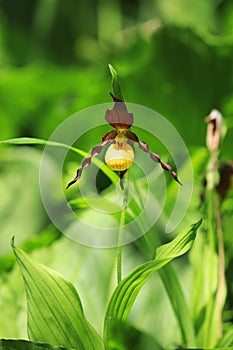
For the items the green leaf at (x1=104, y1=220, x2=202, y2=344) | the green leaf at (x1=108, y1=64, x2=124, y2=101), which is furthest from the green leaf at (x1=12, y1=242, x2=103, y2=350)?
the green leaf at (x1=108, y1=64, x2=124, y2=101)

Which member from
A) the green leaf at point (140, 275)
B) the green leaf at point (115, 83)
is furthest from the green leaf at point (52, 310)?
the green leaf at point (115, 83)

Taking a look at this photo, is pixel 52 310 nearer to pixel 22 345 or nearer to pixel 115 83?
pixel 22 345

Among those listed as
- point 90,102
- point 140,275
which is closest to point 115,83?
point 140,275

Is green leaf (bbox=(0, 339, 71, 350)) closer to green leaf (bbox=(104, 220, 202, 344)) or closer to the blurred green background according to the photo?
green leaf (bbox=(104, 220, 202, 344))

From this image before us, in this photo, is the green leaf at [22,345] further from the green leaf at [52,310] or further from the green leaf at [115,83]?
the green leaf at [115,83]

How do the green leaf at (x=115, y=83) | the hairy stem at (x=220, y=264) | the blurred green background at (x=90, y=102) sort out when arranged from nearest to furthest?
the green leaf at (x=115, y=83) < the hairy stem at (x=220, y=264) < the blurred green background at (x=90, y=102)

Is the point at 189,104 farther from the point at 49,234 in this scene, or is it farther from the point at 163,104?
the point at 49,234
